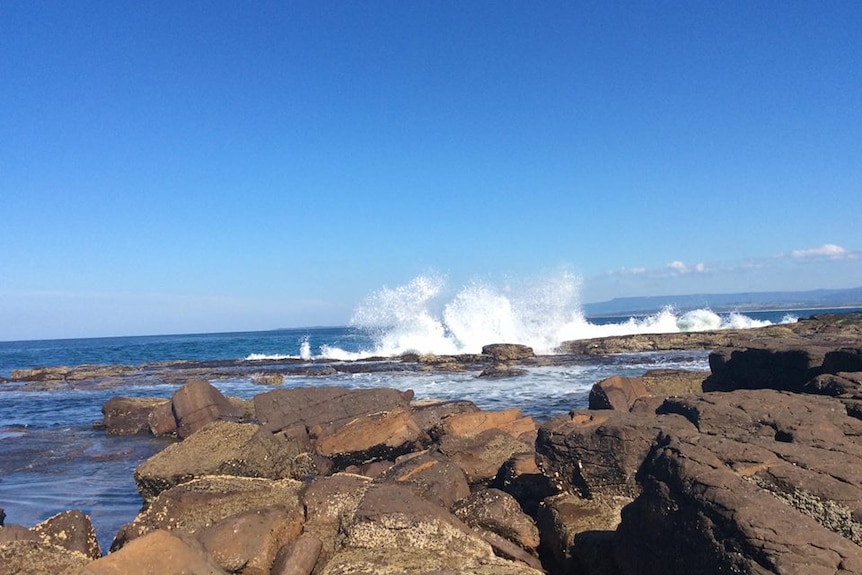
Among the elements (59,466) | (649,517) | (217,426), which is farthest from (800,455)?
(59,466)

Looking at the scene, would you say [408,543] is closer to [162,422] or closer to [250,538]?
[250,538]

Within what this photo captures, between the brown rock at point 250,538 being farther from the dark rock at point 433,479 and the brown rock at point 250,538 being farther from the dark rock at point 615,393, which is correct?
the dark rock at point 615,393

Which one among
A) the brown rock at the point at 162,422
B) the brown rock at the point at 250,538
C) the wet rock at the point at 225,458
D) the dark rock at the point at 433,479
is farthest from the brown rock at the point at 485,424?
the brown rock at the point at 162,422

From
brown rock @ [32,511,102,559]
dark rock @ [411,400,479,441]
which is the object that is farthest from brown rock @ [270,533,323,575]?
dark rock @ [411,400,479,441]

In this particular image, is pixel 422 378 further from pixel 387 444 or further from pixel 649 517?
pixel 649 517

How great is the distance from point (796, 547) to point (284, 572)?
364cm

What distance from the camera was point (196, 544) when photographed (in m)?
4.72

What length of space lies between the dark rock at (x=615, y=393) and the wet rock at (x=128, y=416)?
10067 millimetres

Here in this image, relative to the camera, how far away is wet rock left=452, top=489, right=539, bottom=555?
6047 millimetres

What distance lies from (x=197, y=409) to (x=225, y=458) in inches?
250

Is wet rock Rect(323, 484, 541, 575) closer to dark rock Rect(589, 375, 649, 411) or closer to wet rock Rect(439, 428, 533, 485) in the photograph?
wet rock Rect(439, 428, 533, 485)

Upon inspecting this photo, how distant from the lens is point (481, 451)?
29.9 ft

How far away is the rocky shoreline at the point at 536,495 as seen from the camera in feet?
13.6

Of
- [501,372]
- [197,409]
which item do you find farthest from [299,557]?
[501,372]
